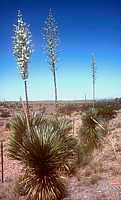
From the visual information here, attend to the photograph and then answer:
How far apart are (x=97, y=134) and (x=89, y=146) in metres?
1.02

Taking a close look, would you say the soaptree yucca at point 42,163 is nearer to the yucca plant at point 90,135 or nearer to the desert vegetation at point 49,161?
the desert vegetation at point 49,161

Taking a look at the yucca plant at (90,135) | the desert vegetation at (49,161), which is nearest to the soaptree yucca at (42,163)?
the desert vegetation at (49,161)

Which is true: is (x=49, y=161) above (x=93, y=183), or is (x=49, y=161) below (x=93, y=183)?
above

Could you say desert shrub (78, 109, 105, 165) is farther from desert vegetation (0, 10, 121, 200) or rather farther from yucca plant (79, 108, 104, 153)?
desert vegetation (0, 10, 121, 200)

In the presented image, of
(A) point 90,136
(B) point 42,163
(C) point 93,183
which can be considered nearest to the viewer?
(B) point 42,163

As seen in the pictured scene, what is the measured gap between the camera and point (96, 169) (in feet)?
33.5

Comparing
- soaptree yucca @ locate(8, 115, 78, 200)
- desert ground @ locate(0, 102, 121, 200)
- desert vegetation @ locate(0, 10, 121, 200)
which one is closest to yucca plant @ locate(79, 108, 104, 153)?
desert vegetation @ locate(0, 10, 121, 200)

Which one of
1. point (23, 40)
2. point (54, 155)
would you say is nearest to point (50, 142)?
point (54, 155)

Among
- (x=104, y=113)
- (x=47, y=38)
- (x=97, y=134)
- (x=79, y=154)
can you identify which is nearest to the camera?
(x=79, y=154)

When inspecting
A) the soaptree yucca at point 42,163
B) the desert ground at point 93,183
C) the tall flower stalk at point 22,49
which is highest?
the tall flower stalk at point 22,49

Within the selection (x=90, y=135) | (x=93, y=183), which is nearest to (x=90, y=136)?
(x=90, y=135)

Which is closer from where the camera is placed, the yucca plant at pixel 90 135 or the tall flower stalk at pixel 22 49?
the tall flower stalk at pixel 22 49

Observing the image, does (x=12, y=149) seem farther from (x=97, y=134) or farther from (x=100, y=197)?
(x=97, y=134)

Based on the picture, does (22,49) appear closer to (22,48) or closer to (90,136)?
(22,48)
